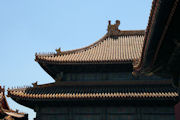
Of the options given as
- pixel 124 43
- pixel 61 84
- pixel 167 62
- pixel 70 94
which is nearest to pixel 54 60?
pixel 61 84

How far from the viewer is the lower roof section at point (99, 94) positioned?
13.9 metres

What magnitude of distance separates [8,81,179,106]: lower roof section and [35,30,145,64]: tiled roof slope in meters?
2.11

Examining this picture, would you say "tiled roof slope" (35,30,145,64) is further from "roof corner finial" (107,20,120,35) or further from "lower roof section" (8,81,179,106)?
"lower roof section" (8,81,179,106)

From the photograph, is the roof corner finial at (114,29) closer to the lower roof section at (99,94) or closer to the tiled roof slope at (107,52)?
→ the tiled roof slope at (107,52)

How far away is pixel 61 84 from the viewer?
1658 centimetres

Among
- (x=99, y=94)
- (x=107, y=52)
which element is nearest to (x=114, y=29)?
(x=107, y=52)

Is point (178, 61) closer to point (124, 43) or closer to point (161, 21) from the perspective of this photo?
point (161, 21)

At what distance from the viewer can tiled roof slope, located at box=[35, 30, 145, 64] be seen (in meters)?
16.4

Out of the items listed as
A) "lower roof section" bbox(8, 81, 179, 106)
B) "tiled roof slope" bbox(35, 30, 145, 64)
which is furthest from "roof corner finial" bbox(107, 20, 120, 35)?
"lower roof section" bbox(8, 81, 179, 106)

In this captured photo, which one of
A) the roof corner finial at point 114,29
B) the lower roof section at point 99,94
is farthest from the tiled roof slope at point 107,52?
the lower roof section at point 99,94

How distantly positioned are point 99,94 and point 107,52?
5260mm

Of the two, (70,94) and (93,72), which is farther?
(93,72)

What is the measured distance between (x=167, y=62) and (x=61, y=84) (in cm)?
1130

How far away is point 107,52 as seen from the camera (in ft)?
61.3
